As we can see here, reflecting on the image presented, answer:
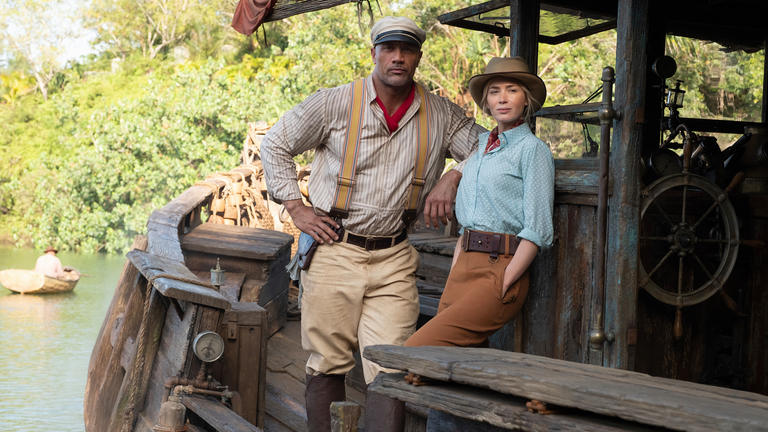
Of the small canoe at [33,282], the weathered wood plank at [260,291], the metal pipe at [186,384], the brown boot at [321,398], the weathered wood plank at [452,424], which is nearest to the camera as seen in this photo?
the weathered wood plank at [452,424]

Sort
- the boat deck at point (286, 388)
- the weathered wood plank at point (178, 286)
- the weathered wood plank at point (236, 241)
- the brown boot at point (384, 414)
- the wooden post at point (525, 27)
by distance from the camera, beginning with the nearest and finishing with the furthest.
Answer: the brown boot at point (384, 414) < the weathered wood plank at point (178, 286) < the wooden post at point (525, 27) < the boat deck at point (286, 388) < the weathered wood plank at point (236, 241)

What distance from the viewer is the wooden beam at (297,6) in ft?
13.6

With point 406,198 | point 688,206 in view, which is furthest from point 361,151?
point 688,206

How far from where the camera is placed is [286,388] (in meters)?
4.75

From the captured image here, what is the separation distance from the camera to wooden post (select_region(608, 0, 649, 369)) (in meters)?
2.68

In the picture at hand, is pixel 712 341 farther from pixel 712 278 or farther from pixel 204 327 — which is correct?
pixel 204 327

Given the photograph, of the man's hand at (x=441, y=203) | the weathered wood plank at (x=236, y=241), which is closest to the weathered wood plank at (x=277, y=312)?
the weathered wood plank at (x=236, y=241)

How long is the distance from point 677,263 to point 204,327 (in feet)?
7.30

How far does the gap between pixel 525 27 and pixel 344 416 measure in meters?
2.35

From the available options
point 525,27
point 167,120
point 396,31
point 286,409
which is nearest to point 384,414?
point 396,31

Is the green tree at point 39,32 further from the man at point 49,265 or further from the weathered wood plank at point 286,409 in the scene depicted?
the weathered wood plank at point 286,409

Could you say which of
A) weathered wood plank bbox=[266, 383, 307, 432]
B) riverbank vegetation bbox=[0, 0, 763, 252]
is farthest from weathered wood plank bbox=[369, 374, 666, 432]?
riverbank vegetation bbox=[0, 0, 763, 252]

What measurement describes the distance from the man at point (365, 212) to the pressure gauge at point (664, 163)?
770 mm

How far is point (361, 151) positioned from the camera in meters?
3.21
